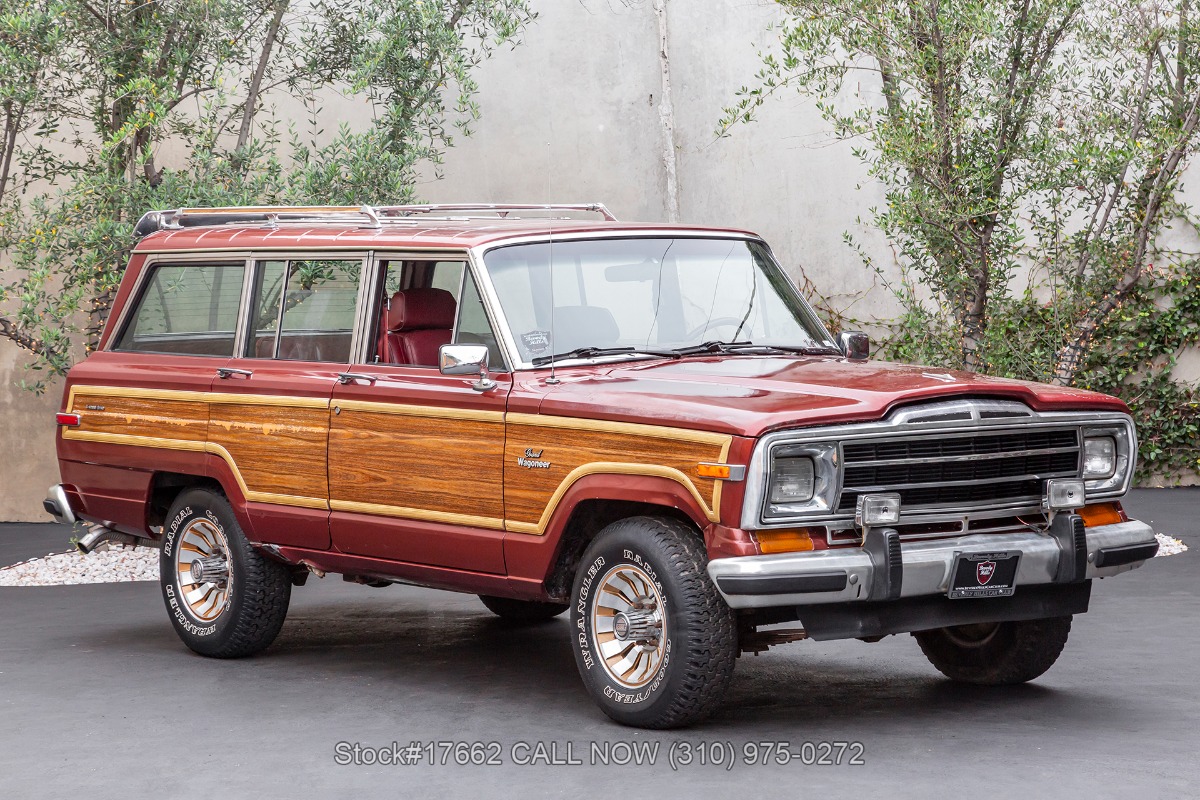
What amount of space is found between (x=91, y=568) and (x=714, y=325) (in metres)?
7.08

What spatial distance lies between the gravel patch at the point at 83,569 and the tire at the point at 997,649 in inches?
267

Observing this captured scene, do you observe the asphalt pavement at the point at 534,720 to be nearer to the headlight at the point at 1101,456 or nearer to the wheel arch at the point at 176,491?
the wheel arch at the point at 176,491

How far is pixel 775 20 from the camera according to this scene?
1533cm

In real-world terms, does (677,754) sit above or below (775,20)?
below

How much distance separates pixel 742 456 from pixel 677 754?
117 centimetres

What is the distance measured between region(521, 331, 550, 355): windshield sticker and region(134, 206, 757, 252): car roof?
484 millimetres

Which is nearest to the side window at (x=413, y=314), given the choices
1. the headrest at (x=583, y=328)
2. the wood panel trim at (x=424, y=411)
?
the wood panel trim at (x=424, y=411)

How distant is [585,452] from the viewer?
6.39m

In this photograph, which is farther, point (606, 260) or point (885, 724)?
point (606, 260)

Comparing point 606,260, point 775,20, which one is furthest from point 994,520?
point 775,20

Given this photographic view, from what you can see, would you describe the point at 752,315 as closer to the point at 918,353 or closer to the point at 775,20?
the point at 918,353

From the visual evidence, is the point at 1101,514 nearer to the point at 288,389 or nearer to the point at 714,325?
the point at 714,325

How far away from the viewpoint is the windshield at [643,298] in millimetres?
6992

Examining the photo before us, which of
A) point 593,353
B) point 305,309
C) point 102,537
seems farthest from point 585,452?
point 102,537
